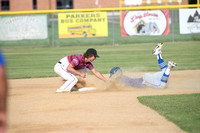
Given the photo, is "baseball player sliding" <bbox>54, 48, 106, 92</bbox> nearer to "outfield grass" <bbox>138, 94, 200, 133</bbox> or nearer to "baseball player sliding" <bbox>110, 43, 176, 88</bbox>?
"baseball player sliding" <bbox>110, 43, 176, 88</bbox>

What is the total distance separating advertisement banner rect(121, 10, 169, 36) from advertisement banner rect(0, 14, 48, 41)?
515cm

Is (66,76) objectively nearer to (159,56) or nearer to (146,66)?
(159,56)

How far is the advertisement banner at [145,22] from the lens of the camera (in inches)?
843

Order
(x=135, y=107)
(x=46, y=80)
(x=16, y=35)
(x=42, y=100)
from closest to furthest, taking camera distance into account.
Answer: (x=135, y=107)
(x=42, y=100)
(x=46, y=80)
(x=16, y=35)

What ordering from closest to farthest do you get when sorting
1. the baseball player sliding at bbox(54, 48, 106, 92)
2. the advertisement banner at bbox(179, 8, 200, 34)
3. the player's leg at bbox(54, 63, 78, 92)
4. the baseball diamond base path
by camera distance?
the baseball diamond base path
the baseball player sliding at bbox(54, 48, 106, 92)
the player's leg at bbox(54, 63, 78, 92)
the advertisement banner at bbox(179, 8, 200, 34)

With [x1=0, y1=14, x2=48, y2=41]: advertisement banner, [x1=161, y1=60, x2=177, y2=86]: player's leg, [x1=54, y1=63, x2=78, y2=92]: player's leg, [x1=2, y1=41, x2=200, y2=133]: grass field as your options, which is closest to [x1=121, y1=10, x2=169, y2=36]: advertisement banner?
[x1=2, y1=41, x2=200, y2=133]: grass field

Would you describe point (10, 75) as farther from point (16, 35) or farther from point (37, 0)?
point (37, 0)

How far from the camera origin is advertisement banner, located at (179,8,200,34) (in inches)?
852

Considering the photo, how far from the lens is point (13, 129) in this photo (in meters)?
5.30

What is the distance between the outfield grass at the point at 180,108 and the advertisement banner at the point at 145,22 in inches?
559

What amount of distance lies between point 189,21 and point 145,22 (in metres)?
2.86

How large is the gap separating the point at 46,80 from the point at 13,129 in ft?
18.1

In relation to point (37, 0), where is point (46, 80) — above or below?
below

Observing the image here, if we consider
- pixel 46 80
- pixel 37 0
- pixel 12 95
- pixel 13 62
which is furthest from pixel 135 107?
pixel 37 0
